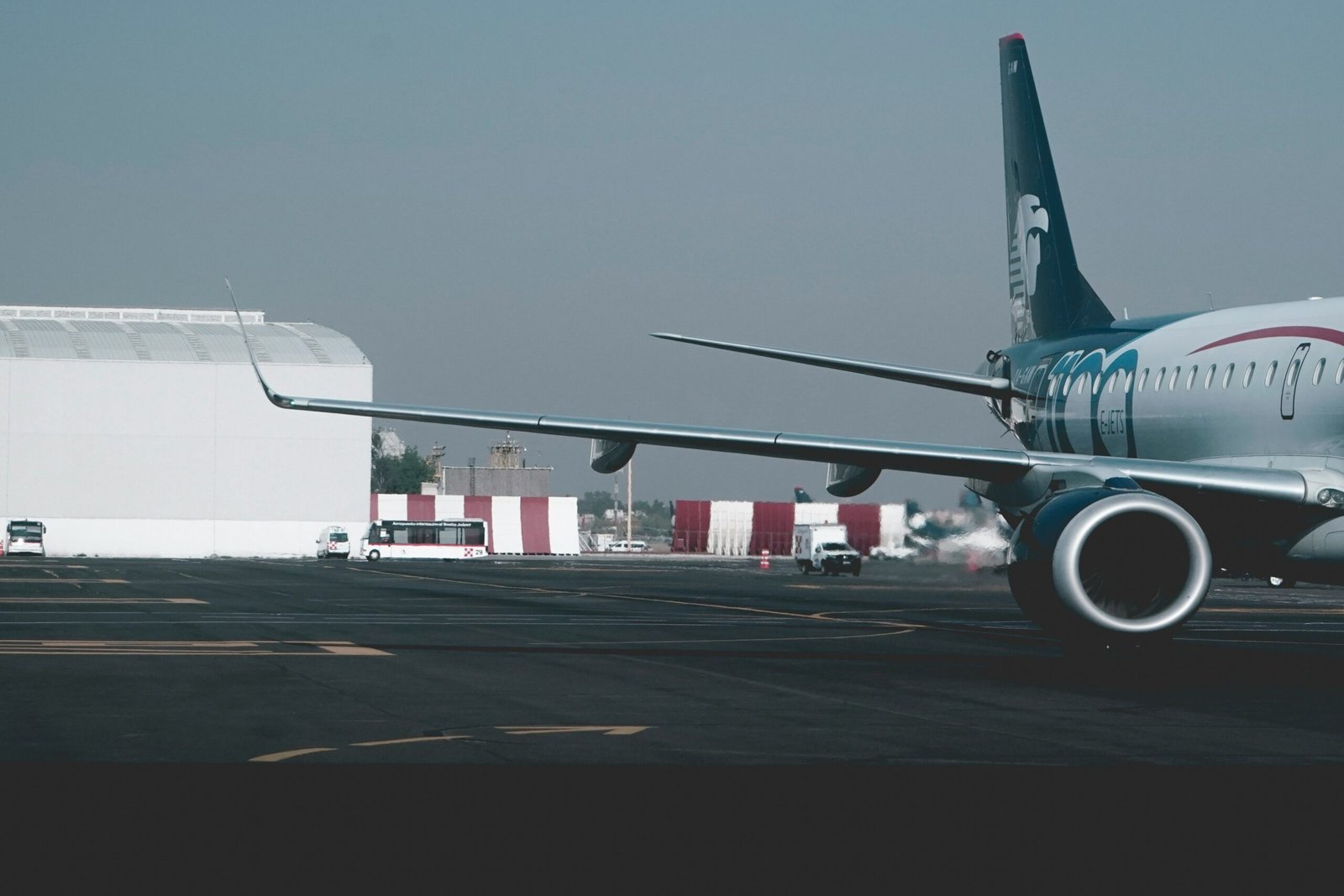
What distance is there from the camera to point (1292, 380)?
806 inches

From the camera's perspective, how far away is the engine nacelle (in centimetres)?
1769

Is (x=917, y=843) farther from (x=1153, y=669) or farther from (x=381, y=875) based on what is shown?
(x=1153, y=669)

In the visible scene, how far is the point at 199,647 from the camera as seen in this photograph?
22203 mm

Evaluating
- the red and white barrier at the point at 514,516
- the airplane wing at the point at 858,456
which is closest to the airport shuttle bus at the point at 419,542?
the red and white barrier at the point at 514,516

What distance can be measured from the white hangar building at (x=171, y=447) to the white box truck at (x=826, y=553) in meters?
31.5

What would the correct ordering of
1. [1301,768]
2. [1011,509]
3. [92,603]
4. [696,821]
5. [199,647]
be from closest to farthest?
[696,821] → [1301,768] → [1011,509] → [199,647] → [92,603]

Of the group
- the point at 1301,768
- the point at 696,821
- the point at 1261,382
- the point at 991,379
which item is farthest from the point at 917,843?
the point at 991,379

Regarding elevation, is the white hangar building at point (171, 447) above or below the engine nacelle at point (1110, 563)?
above

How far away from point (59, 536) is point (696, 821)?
9708 centimetres

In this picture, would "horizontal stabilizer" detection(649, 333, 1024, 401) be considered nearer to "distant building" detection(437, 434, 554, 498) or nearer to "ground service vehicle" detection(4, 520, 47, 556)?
"ground service vehicle" detection(4, 520, 47, 556)

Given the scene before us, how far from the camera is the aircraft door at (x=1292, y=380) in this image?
66.8 feet

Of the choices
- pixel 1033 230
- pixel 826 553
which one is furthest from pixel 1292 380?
pixel 826 553

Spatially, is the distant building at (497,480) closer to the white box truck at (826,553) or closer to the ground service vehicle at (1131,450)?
the white box truck at (826,553)

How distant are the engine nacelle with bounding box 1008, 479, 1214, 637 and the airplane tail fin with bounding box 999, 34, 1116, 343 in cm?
1000
